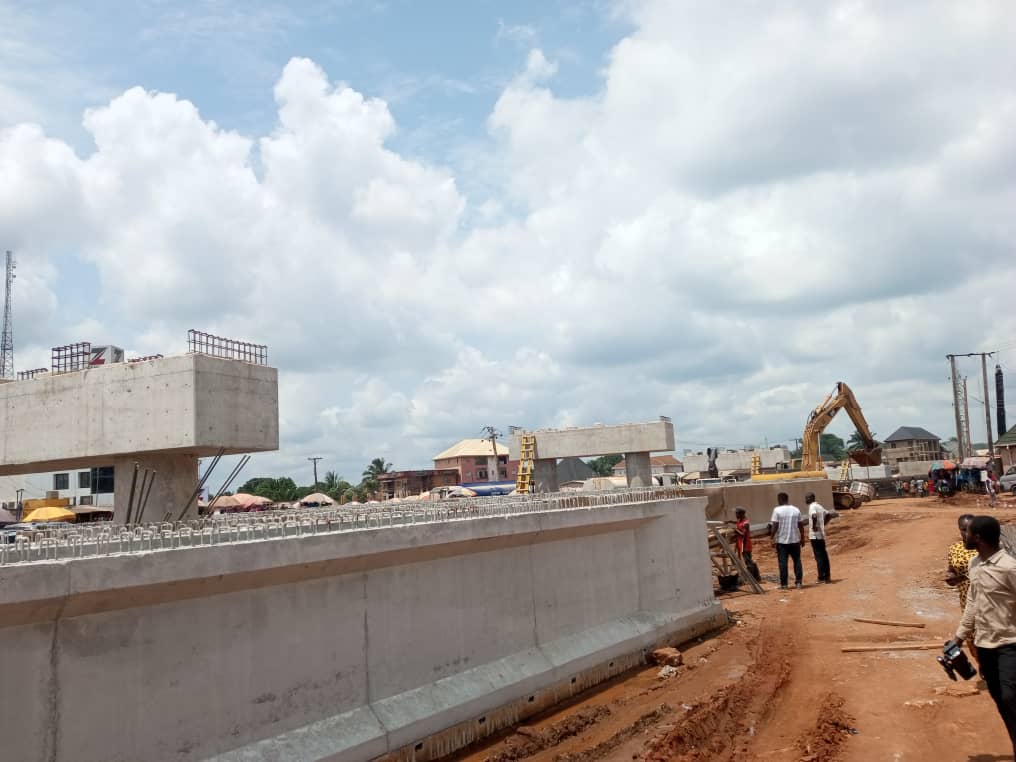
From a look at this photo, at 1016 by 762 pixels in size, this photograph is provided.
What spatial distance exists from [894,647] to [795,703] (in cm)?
271

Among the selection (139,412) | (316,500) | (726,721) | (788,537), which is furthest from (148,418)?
(316,500)

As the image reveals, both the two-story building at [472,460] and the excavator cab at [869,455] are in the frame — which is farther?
the two-story building at [472,460]

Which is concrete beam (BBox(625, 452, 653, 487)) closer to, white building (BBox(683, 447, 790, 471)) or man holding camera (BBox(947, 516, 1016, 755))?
man holding camera (BBox(947, 516, 1016, 755))

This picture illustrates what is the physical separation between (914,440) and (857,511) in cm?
5449

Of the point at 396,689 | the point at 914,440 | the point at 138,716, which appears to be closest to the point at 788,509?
the point at 396,689

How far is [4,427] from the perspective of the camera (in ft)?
44.2

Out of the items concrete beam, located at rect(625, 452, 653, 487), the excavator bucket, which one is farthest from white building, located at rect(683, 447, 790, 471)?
concrete beam, located at rect(625, 452, 653, 487)

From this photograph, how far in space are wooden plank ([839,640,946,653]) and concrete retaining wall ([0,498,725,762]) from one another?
3059 mm

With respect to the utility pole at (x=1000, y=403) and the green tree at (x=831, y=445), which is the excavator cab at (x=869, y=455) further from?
the green tree at (x=831, y=445)

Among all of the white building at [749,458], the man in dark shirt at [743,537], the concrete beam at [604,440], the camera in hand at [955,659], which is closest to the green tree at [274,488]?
the white building at [749,458]

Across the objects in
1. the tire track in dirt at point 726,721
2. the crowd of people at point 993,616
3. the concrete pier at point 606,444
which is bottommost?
the tire track in dirt at point 726,721

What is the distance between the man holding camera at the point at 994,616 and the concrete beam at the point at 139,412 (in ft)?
33.7

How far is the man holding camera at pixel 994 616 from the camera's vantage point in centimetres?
544

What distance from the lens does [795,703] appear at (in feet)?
29.5
